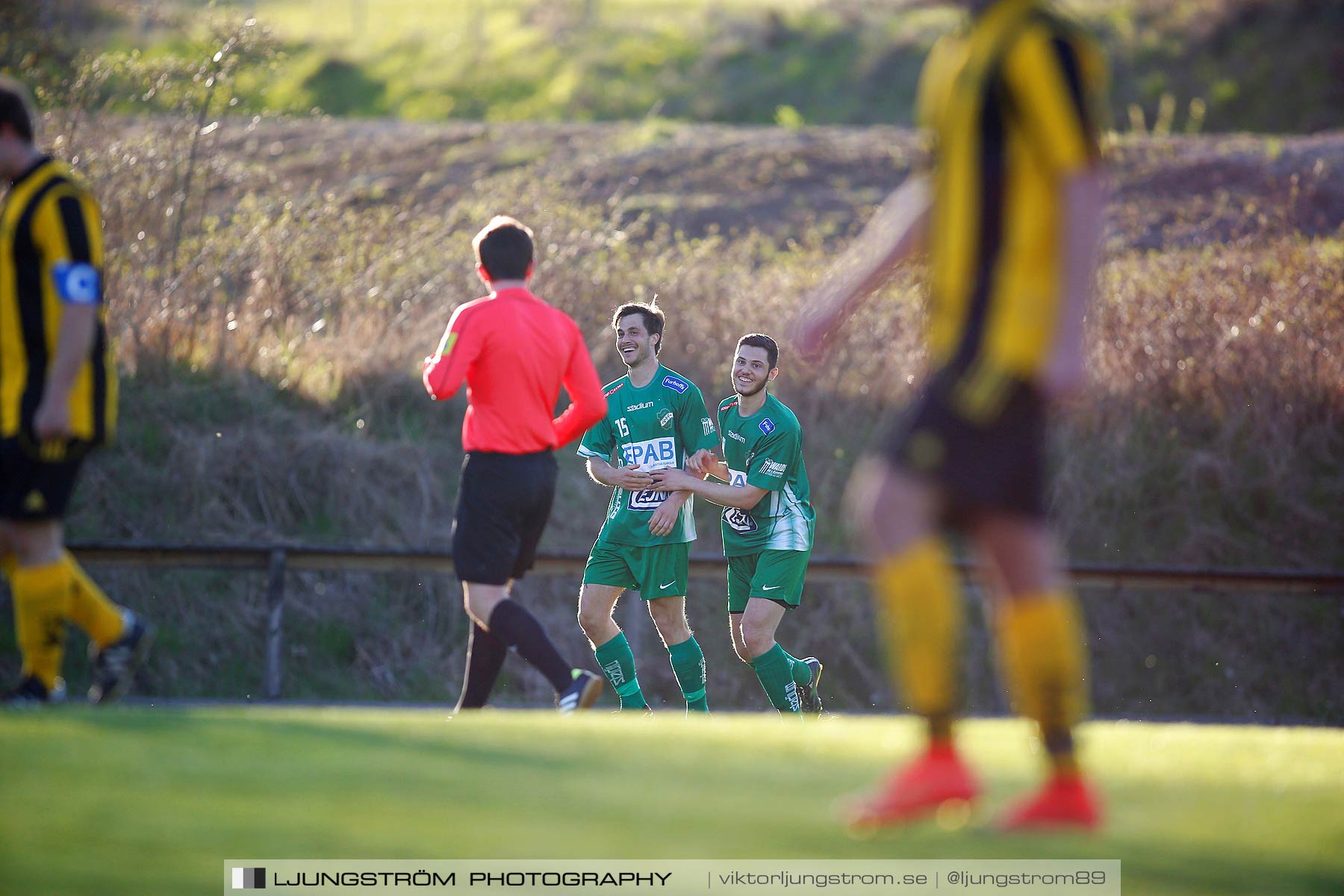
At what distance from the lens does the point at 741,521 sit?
28.9 feet

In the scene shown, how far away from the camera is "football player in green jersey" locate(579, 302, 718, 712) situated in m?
8.55

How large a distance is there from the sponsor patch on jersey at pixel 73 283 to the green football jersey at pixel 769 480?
412 centimetres

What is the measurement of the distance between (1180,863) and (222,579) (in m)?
11.9

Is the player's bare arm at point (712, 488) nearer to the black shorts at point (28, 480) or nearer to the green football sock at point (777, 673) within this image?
the green football sock at point (777, 673)

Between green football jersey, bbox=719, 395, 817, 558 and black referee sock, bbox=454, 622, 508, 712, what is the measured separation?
1.83 meters

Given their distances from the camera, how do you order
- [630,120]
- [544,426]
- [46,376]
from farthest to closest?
1. [630,120]
2. [544,426]
3. [46,376]

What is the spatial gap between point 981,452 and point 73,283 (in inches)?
124

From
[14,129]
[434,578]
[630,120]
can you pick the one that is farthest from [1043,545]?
[630,120]

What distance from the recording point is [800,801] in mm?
3812

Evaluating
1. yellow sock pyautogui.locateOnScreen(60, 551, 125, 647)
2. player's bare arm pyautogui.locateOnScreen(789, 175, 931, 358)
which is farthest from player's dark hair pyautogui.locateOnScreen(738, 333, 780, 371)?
player's bare arm pyautogui.locateOnScreen(789, 175, 931, 358)

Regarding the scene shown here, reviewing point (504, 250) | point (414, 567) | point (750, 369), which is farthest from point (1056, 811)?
point (414, 567)

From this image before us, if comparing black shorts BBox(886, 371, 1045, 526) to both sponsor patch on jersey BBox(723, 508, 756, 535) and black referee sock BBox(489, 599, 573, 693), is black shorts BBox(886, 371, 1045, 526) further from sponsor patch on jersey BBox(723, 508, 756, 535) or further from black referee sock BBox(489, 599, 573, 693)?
sponsor patch on jersey BBox(723, 508, 756, 535)

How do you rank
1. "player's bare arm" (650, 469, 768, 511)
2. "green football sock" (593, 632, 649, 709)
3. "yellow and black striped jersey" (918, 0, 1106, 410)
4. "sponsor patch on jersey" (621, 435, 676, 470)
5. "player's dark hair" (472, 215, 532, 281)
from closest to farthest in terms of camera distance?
1. "yellow and black striped jersey" (918, 0, 1106, 410)
2. "player's dark hair" (472, 215, 532, 281)
3. "green football sock" (593, 632, 649, 709)
4. "player's bare arm" (650, 469, 768, 511)
5. "sponsor patch on jersey" (621, 435, 676, 470)

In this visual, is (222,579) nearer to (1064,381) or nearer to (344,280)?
(344,280)
